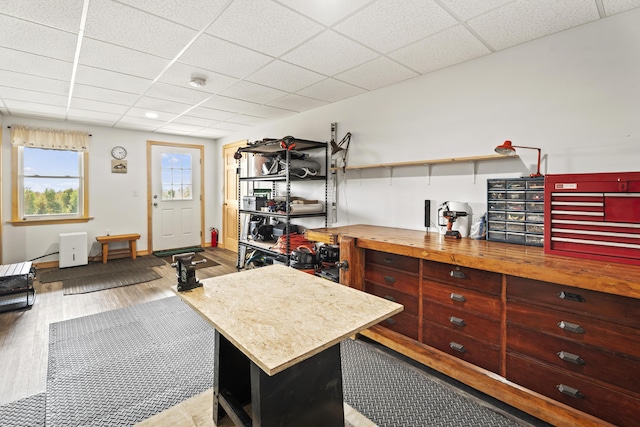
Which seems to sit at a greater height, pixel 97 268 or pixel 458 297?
pixel 458 297

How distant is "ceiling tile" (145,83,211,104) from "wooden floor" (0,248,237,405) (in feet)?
7.39

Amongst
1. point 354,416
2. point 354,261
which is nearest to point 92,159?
point 354,261

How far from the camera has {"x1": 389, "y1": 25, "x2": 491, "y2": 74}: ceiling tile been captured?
2311mm

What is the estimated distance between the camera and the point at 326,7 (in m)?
1.96

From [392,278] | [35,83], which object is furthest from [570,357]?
[35,83]

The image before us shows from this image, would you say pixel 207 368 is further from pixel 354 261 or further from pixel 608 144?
pixel 608 144

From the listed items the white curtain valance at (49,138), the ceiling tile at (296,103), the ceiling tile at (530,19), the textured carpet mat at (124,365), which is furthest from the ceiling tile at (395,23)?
the white curtain valance at (49,138)

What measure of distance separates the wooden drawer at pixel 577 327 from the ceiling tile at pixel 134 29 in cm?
285

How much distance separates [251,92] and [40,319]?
3.22 m

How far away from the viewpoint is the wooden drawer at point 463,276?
1945 mm

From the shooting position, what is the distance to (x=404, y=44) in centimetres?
243

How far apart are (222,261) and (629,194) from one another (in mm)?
5210

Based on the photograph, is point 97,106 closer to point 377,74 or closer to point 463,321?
point 377,74

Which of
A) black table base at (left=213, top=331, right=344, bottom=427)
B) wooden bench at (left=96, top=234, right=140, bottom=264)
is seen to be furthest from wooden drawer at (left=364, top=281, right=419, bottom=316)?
wooden bench at (left=96, top=234, right=140, bottom=264)
